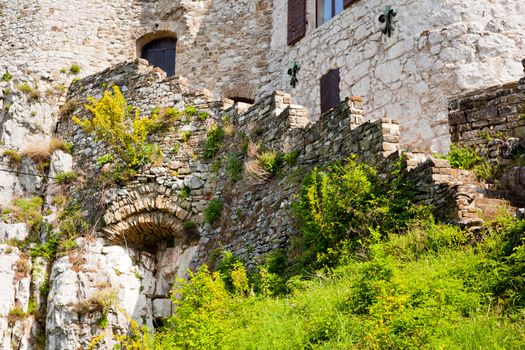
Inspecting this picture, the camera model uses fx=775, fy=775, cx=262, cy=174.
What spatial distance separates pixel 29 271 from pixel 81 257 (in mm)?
1079

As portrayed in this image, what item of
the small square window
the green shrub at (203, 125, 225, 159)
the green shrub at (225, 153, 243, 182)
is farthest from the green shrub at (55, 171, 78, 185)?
the small square window

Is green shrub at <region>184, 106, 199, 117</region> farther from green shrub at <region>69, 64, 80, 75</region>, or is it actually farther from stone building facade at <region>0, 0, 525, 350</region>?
green shrub at <region>69, 64, 80, 75</region>

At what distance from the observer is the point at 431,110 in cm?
1399

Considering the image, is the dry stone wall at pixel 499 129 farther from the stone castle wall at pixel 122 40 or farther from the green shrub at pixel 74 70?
the green shrub at pixel 74 70

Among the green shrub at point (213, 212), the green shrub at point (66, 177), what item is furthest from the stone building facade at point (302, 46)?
the green shrub at point (213, 212)

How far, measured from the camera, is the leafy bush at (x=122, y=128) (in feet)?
50.2

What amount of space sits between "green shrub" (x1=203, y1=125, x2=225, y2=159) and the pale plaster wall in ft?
8.92

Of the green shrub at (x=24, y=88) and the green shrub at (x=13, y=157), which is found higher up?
the green shrub at (x=24, y=88)

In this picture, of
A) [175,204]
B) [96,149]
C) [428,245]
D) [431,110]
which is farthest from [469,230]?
[96,149]

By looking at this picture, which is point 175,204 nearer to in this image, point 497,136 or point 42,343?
point 42,343

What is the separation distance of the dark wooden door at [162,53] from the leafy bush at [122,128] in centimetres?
509

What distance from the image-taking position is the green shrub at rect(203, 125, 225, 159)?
49.1 feet

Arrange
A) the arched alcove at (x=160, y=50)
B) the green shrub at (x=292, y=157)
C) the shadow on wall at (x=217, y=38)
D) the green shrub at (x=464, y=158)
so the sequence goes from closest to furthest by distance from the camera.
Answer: the green shrub at (x=464, y=158) < the green shrub at (x=292, y=157) < the shadow on wall at (x=217, y=38) < the arched alcove at (x=160, y=50)

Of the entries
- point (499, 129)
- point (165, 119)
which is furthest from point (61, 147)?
point (499, 129)
